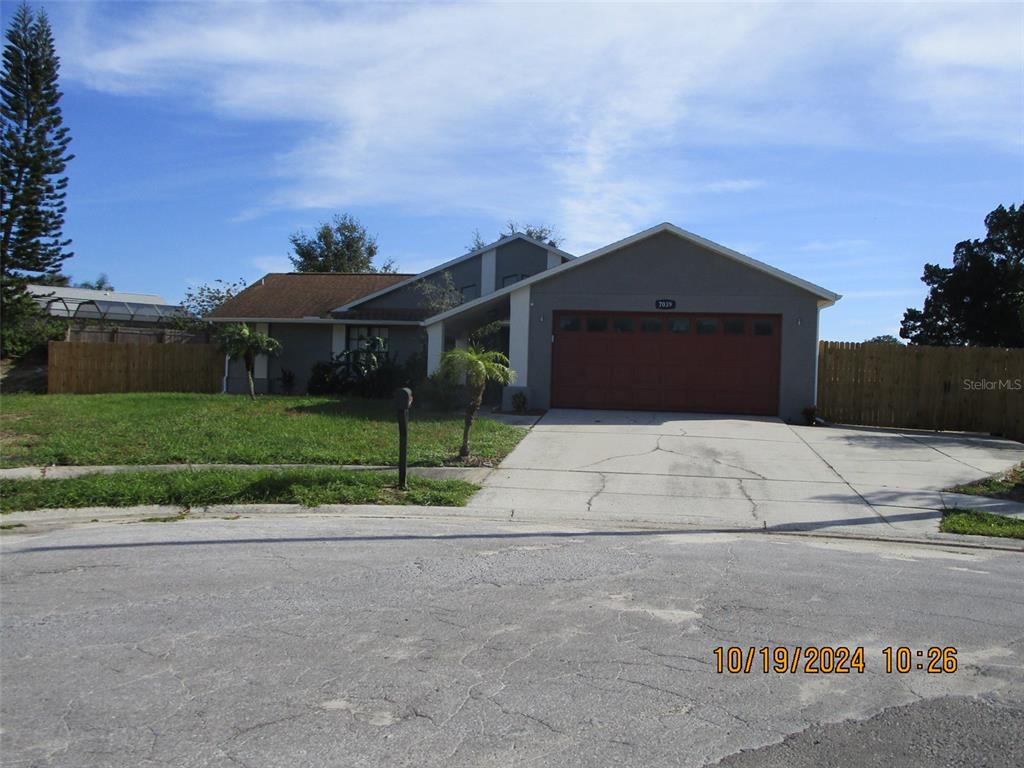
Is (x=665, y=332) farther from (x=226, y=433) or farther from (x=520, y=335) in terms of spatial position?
(x=226, y=433)

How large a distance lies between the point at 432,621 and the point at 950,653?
3.12 meters

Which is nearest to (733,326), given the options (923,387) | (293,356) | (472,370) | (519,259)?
(923,387)

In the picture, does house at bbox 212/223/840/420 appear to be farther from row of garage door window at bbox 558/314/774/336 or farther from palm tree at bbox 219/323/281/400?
palm tree at bbox 219/323/281/400

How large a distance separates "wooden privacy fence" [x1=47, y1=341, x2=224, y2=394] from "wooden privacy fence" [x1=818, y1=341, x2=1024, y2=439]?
17.9 meters

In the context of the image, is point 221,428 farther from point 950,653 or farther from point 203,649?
point 950,653

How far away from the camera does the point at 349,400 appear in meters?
20.6

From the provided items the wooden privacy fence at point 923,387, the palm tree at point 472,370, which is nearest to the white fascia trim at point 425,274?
the wooden privacy fence at point 923,387

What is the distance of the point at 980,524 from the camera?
926 centimetres

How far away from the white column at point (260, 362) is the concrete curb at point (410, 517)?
17.7 metres

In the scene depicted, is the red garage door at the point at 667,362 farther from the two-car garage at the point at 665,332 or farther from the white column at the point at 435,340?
the white column at the point at 435,340

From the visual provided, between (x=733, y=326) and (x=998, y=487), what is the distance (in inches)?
336

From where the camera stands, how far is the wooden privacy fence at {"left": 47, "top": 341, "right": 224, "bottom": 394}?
25797 mm

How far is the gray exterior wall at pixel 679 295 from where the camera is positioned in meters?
19.0

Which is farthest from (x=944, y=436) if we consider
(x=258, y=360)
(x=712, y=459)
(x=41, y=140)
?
(x=41, y=140)
